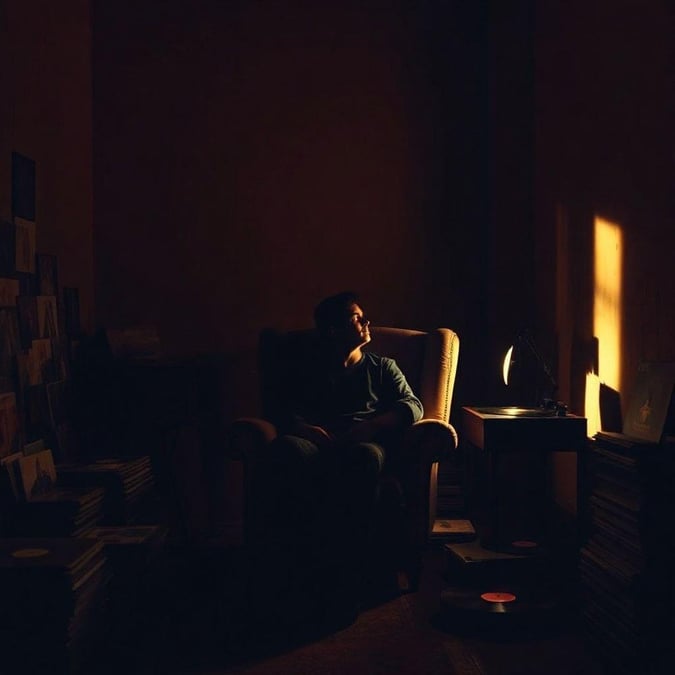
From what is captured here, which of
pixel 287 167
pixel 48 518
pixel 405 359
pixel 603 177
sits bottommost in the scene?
pixel 48 518

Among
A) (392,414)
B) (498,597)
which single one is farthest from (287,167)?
(498,597)

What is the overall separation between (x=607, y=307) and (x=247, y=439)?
1499 mm

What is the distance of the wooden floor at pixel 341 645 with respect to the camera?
2680 millimetres

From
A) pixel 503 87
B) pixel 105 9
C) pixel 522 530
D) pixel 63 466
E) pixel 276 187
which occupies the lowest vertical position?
pixel 522 530

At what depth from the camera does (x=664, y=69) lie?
2.83 m

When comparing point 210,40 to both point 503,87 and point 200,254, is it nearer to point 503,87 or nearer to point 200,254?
point 200,254

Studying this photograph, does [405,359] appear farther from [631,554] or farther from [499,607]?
[631,554]

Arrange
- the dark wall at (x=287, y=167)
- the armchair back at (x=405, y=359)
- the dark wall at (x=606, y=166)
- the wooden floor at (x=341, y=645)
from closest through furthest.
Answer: the wooden floor at (x=341, y=645) → the dark wall at (x=606, y=166) → the armchair back at (x=405, y=359) → the dark wall at (x=287, y=167)

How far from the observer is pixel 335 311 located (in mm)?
3932

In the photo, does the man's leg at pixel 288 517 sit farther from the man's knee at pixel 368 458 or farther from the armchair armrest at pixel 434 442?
Result: the armchair armrest at pixel 434 442

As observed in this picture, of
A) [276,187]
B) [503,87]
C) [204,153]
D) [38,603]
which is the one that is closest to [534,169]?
[503,87]

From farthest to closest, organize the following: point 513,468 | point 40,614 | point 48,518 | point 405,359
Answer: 1. point 513,468
2. point 405,359
3. point 48,518
4. point 40,614

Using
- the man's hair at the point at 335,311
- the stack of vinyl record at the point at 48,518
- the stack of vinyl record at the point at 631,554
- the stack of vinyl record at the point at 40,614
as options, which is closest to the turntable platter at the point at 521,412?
the man's hair at the point at 335,311

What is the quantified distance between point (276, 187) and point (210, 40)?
2.68ft
